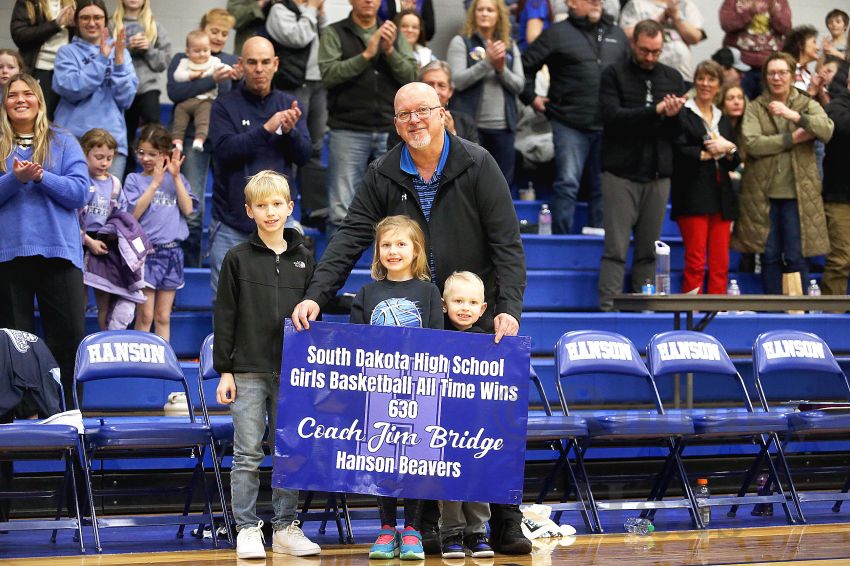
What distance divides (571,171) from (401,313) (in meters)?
4.58

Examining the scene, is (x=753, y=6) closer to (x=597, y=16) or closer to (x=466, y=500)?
(x=597, y=16)

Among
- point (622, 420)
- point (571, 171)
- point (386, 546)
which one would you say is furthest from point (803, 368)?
point (386, 546)

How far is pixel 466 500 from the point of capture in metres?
4.87

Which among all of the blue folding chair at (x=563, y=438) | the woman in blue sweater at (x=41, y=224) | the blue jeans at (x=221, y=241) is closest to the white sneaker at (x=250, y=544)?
the blue folding chair at (x=563, y=438)

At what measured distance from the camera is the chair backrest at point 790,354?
6883 mm

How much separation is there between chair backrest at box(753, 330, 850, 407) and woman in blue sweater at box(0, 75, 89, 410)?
3681 millimetres

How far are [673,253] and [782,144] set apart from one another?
3.87 feet

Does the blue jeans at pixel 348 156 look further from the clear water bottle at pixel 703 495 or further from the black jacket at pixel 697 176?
the clear water bottle at pixel 703 495

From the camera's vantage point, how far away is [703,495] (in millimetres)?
6539

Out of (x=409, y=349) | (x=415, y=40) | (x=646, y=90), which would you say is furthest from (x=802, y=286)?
(x=409, y=349)

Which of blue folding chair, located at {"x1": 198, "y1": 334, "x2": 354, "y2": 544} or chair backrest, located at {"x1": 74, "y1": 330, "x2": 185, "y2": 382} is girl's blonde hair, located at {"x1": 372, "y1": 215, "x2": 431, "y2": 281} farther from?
chair backrest, located at {"x1": 74, "y1": 330, "x2": 185, "y2": 382}

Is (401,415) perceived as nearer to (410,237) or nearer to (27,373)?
(410,237)

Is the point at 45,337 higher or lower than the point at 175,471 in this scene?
higher

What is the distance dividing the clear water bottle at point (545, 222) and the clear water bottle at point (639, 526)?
11.9 ft
